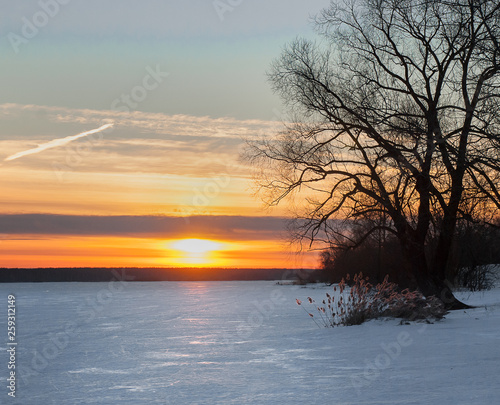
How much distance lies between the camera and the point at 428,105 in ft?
69.2

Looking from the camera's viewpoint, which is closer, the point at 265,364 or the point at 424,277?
the point at 265,364

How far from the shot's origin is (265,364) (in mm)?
11477

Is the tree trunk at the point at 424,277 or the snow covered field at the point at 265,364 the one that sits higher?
the tree trunk at the point at 424,277

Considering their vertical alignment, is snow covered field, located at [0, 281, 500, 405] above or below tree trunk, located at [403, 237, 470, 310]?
below

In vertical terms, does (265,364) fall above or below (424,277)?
below

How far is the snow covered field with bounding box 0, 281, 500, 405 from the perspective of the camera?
28.2ft

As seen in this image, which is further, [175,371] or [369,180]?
[369,180]

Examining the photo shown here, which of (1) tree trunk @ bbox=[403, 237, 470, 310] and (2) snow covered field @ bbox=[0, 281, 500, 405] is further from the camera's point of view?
(1) tree trunk @ bbox=[403, 237, 470, 310]

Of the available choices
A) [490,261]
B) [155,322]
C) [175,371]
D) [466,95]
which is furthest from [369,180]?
[490,261]

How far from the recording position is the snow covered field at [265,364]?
861 centimetres

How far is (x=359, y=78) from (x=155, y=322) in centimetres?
1123

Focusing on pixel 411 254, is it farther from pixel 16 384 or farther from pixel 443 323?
pixel 16 384

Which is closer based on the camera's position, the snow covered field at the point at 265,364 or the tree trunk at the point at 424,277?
the snow covered field at the point at 265,364

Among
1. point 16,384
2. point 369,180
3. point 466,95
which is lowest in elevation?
point 16,384
